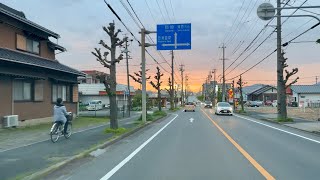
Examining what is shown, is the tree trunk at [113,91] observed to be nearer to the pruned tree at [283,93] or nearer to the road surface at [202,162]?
the road surface at [202,162]

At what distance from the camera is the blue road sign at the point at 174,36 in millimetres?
29625

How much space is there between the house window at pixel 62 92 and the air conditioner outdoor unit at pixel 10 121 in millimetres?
7621

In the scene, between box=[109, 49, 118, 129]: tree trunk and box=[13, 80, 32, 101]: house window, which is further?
box=[13, 80, 32, 101]: house window

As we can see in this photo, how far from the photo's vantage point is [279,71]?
109 feet

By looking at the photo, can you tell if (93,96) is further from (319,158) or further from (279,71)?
(319,158)

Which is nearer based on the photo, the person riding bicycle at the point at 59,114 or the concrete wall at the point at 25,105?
the person riding bicycle at the point at 59,114

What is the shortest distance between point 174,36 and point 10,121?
12888mm

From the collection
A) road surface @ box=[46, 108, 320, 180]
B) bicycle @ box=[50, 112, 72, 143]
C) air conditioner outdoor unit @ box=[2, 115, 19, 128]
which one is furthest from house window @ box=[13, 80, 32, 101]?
road surface @ box=[46, 108, 320, 180]

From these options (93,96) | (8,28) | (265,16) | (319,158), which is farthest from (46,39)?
(93,96)

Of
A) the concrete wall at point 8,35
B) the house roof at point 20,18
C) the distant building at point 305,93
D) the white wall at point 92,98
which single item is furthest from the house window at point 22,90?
the distant building at point 305,93

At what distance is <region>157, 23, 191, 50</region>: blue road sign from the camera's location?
29625mm

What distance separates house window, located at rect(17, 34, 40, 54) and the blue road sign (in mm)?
8594

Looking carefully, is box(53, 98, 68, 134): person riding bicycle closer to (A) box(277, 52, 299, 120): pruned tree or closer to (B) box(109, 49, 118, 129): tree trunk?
(B) box(109, 49, 118, 129): tree trunk

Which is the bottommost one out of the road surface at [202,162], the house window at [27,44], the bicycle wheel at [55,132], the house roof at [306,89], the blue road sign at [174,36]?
the road surface at [202,162]
